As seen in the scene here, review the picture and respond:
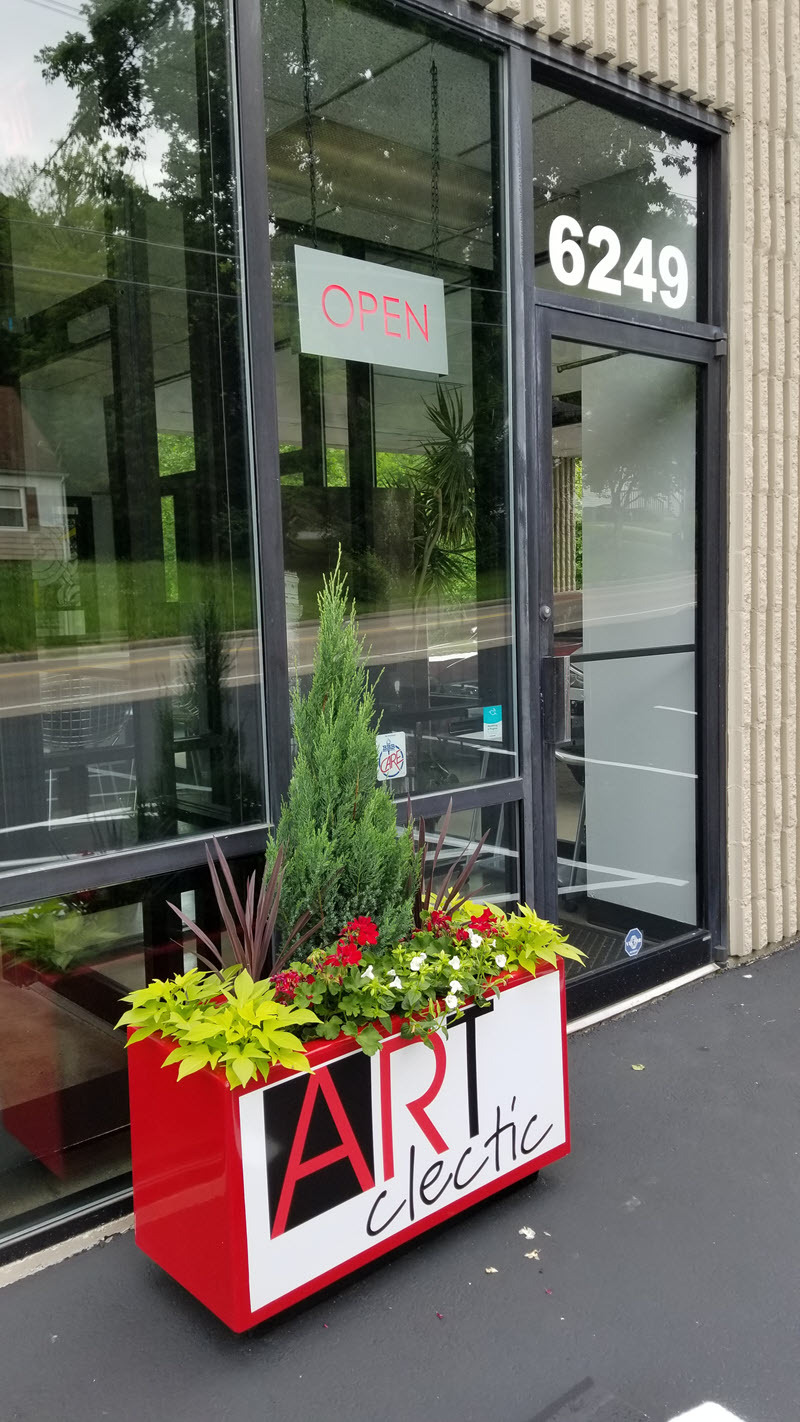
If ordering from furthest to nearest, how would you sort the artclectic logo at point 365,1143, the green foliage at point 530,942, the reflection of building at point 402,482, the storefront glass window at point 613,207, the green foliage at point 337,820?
the storefront glass window at point 613,207, the green foliage at point 530,942, the reflection of building at point 402,482, the green foliage at point 337,820, the artclectic logo at point 365,1143

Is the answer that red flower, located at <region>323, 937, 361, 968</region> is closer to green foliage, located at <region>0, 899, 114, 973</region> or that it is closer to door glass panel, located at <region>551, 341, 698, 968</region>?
green foliage, located at <region>0, 899, 114, 973</region>

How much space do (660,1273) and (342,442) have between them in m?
2.23

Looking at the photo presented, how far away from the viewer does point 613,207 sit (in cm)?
373

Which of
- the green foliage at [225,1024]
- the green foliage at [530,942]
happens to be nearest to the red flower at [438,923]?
the green foliage at [530,942]

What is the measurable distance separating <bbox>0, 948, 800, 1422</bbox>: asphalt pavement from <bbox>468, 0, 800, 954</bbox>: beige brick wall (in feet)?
5.00

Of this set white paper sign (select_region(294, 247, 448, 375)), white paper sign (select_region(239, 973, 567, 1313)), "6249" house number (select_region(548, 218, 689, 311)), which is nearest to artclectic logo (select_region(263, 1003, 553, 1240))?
white paper sign (select_region(239, 973, 567, 1313))

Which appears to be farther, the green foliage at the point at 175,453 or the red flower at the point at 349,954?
the green foliage at the point at 175,453

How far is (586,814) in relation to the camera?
4.06 m

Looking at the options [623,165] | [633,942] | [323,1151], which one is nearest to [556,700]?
[633,942]

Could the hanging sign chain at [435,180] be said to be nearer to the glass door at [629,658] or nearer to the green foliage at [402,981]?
the glass door at [629,658]

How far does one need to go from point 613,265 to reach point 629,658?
142cm

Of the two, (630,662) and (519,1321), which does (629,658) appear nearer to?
(630,662)

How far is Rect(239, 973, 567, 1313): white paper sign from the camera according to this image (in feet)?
6.79

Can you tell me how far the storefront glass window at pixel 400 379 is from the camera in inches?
Answer: 113
